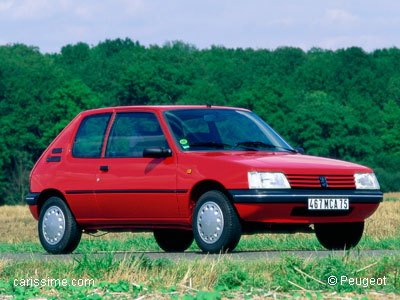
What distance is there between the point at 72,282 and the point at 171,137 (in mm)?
Answer: 3595

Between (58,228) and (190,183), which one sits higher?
(190,183)

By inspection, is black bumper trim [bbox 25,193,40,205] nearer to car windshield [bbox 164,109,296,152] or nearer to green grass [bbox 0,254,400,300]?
car windshield [bbox 164,109,296,152]

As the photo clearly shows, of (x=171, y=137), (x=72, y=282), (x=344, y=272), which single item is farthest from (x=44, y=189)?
(x=344, y=272)

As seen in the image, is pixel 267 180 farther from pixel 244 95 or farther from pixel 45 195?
pixel 244 95

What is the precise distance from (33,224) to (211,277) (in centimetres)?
2651

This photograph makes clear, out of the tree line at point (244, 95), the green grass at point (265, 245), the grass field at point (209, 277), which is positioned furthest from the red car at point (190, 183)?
the tree line at point (244, 95)

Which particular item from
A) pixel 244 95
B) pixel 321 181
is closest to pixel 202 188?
pixel 321 181

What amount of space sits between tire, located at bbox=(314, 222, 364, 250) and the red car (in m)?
0.01

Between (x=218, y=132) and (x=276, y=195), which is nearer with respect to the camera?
(x=276, y=195)

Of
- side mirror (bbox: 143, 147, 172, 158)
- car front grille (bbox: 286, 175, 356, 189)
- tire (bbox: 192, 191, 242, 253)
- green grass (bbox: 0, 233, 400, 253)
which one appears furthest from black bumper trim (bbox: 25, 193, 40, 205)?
car front grille (bbox: 286, 175, 356, 189)

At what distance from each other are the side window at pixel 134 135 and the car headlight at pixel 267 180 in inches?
58.8

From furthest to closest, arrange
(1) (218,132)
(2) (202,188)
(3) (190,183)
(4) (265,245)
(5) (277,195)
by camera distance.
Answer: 1. (4) (265,245)
2. (1) (218,132)
3. (2) (202,188)
4. (3) (190,183)
5. (5) (277,195)

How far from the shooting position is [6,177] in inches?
3226

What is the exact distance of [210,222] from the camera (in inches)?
423
